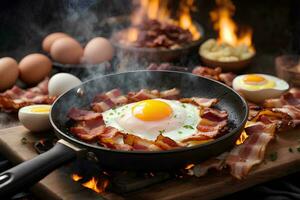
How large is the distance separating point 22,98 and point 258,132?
6.55 ft

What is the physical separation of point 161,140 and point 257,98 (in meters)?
1.26

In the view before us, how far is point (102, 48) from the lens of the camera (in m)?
4.74

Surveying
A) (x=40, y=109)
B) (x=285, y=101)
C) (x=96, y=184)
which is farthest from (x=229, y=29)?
(x=96, y=184)

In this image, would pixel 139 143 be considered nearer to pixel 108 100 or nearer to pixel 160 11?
pixel 108 100

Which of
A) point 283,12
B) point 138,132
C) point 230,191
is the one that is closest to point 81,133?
point 138,132

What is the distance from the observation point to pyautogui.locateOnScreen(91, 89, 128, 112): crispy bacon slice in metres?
3.26

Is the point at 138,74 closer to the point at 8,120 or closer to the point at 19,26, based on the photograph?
the point at 8,120

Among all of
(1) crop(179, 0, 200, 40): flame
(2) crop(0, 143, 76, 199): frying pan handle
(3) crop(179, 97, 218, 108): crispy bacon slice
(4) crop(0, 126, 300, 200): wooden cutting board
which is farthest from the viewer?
(1) crop(179, 0, 200, 40): flame

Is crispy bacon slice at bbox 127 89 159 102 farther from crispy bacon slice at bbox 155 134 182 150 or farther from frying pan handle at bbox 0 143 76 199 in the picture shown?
frying pan handle at bbox 0 143 76 199

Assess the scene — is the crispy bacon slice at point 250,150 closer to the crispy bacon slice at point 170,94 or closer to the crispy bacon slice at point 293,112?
the crispy bacon slice at point 293,112

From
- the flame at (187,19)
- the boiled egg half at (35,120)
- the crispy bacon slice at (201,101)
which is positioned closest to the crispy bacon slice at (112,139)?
the boiled egg half at (35,120)

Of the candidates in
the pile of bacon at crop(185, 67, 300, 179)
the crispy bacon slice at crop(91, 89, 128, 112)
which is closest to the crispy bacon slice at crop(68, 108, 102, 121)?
the crispy bacon slice at crop(91, 89, 128, 112)

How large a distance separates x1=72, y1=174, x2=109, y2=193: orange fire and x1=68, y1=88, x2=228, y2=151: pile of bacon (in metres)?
0.20

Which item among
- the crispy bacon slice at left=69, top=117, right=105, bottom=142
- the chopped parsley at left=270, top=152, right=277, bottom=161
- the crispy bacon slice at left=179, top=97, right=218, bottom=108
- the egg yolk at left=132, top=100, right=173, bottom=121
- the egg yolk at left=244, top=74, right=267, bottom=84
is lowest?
the chopped parsley at left=270, top=152, right=277, bottom=161
